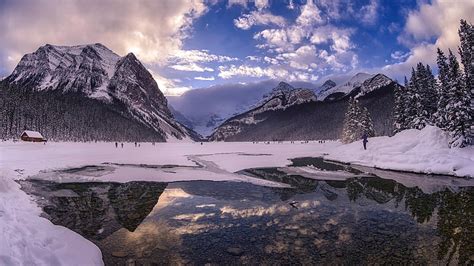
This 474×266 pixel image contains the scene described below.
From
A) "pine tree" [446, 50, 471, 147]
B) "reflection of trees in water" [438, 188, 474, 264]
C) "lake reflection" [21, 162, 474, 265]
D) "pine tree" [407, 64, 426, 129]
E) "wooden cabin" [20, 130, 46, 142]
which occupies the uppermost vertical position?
"pine tree" [407, 64, 426, 129]

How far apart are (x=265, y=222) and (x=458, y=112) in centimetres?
3130

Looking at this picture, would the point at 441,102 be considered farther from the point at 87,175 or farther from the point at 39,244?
the point at 39,244

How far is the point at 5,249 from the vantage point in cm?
797

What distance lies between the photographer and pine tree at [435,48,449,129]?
42.4 meters

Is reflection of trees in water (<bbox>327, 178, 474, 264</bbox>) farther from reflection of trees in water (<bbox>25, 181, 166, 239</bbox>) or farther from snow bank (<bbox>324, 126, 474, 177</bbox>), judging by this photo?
reflection of trees in water (<bbox>25, 181, 166, 239</bbox>)

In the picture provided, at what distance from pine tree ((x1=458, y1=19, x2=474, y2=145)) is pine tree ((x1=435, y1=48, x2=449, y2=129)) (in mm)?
2774

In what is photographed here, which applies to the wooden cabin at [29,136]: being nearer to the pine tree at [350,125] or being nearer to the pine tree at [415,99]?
the pine tree at [350,125]

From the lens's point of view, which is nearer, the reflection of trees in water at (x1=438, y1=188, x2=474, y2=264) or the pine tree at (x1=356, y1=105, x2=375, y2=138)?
the reflection of trees in water at (x1=438, y1=188, x2=474, y2=264)

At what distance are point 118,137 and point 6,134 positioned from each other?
87228 mm

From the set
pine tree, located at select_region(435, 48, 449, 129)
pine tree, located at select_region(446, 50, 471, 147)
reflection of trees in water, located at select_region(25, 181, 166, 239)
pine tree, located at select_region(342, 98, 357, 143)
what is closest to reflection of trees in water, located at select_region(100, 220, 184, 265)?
reflection of trees in water, located at select_region(25, 181, 166, 239)

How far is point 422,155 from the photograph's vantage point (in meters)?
34.9

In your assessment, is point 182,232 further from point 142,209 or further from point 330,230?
point 330,230

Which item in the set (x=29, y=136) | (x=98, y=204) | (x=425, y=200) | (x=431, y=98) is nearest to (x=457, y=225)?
(x=425, y=200)

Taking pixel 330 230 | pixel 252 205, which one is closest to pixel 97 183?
pixel 252 205
